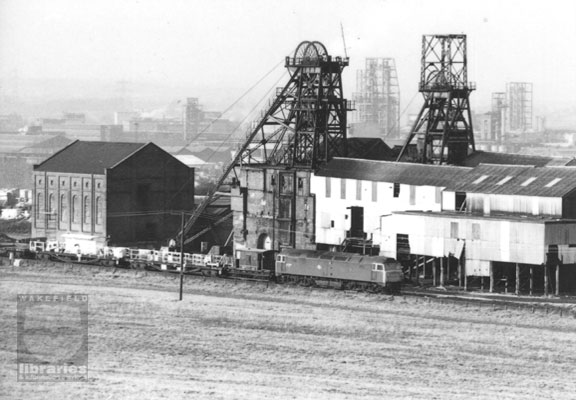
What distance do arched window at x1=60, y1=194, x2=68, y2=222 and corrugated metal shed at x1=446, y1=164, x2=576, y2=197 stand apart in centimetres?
3549

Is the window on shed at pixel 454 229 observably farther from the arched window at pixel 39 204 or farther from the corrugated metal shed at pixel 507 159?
the arched window at pixel 39 204

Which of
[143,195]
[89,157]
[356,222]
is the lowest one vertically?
[356,222]

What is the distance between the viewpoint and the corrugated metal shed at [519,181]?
6650 centimetres

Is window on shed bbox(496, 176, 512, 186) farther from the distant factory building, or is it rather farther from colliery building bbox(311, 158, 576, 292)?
the distant factory building

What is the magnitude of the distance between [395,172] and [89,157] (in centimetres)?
2984

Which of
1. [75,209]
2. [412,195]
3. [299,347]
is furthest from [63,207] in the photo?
[299,347]

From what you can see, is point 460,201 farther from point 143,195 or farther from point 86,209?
point 86,209

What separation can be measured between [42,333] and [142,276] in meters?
22.2

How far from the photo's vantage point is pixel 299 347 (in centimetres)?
5162

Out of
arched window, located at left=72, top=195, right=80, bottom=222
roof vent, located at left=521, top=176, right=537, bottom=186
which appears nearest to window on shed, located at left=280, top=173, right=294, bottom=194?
roof vent, located at left=521, top=176, right=537, bottom=186

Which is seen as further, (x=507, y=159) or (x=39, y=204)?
(x=39, y=204)

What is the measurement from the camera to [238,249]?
7988 centimetres

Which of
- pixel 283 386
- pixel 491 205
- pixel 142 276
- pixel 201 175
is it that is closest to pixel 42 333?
pixel 283 386

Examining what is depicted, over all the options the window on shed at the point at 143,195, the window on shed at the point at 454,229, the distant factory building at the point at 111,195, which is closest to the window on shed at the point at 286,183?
the distant factory building at the point at 111,195
